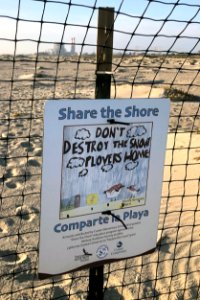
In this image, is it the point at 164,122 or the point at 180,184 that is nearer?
the point at 164,122

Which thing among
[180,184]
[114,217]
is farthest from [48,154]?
[180,184]

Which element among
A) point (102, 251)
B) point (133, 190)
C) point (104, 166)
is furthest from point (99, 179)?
point (102, 251)

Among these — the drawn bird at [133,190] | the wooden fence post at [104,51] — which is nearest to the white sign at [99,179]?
the drawn bird at [133,190]

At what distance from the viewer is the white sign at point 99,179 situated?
7.68 ft

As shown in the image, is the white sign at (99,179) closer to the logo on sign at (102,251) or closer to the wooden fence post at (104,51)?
the logo on sign at (102,251)

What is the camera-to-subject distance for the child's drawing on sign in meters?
2.37

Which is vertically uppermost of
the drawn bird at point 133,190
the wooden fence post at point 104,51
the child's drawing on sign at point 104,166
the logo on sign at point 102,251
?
the wooden fence post at point 104,51

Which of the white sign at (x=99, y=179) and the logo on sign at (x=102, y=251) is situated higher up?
the white sign at (x=99, y=179)

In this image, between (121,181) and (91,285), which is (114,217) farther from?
(91,285)

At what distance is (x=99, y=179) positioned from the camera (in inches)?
Answer: 98.1

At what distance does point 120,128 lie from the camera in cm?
245

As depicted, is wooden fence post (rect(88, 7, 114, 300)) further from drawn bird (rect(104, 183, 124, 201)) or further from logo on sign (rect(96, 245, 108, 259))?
logo on sign (rect(96, 245, 108, 259))

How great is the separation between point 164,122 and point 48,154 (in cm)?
66

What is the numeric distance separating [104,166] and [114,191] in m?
0.17
